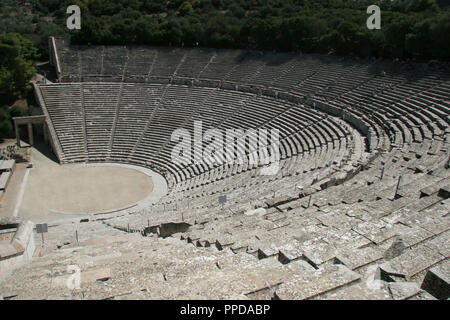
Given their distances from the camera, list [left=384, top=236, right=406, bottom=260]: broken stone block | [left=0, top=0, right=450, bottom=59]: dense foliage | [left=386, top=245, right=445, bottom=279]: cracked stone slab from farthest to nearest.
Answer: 1. [left=0, top=0, right=450, bottom=59]: dense foliage
2. [left=384, top=236, right=406, bottom=260]: broken stone block
3. [left=386, top=245, right=445, bottom=279]: cracked stone slab

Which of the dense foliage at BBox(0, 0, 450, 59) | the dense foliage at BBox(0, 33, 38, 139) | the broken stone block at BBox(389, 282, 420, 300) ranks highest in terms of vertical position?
the dense foliage at BBox(0, 0, 450, 59)

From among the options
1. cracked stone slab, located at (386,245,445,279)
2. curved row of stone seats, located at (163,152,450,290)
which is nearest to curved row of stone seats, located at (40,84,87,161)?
curved row of stone seats, located at (163,152,450,290)

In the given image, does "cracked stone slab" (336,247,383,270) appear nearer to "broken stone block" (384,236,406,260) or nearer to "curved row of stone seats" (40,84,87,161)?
"broken stone block" (384,236,406,260)

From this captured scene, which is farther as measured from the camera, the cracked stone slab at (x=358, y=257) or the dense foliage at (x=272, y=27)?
the dense foliage at (x=272, y=27)

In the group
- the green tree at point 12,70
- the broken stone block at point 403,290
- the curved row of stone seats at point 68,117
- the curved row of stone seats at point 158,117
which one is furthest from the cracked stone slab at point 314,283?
the green tree at point 12,70

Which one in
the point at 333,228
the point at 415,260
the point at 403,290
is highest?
the point at 403,290

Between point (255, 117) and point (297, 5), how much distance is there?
3148 centimetres

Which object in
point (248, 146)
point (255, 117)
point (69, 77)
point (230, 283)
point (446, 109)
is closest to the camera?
point (230, 283)

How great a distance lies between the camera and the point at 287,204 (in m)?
13.1

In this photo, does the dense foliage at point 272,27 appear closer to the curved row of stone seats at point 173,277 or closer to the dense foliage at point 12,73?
the dense foliage at point 12,73

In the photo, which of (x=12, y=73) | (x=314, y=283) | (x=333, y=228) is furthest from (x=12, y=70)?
(x=314, y=283)

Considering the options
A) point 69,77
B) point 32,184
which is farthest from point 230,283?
point 69,77

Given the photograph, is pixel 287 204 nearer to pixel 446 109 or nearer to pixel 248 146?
pixel 248 146

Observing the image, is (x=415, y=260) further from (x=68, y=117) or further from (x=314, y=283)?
(x=68, y=117)
